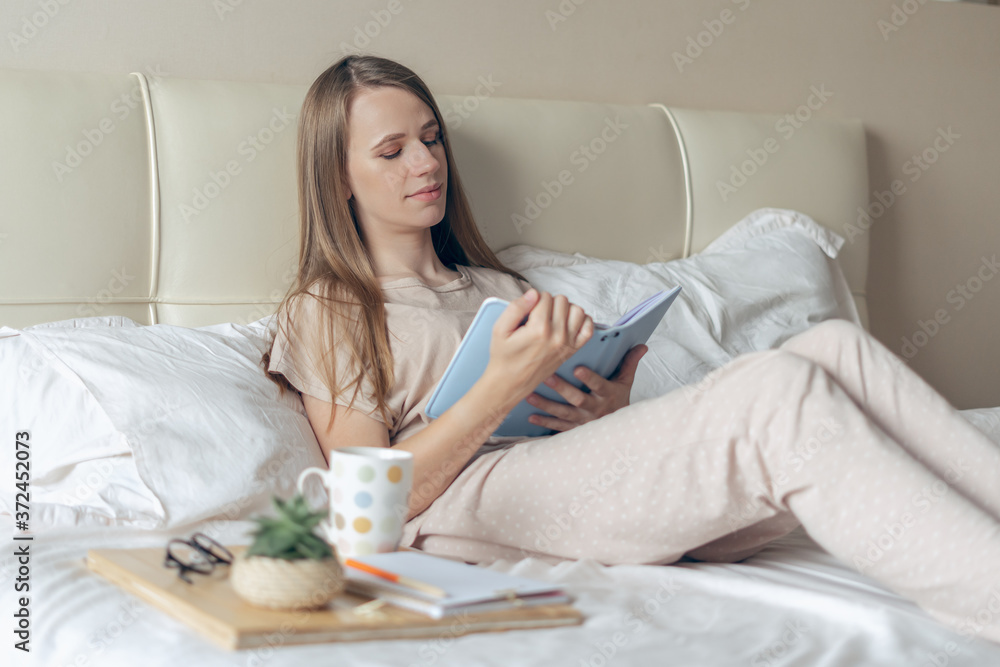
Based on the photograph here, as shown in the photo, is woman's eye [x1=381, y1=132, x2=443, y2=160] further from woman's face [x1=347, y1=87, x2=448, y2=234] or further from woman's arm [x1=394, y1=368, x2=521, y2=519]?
woman's arm [x1=394, y1=368, x2=521, y2=519]

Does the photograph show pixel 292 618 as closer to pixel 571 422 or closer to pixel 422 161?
pixel 571 422

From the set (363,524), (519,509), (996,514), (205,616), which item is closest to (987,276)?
(996,514)

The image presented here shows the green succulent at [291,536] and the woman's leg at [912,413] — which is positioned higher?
the woman's leg at [912,413]

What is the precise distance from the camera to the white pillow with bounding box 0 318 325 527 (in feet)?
3.52

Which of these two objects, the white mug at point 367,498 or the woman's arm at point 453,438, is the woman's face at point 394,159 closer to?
the woman's arm at point 453,438

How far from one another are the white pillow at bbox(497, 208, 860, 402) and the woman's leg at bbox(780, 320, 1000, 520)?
0.51m

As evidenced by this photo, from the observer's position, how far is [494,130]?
1.70m

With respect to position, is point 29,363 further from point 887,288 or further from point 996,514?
point 887,288

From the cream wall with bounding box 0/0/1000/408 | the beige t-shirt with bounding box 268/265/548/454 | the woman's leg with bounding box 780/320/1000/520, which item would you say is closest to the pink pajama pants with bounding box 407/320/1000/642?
the woman's leg with bounding box 780/320/1000/520

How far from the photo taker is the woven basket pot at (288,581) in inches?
27.1

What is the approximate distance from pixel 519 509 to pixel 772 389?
0.33 metres

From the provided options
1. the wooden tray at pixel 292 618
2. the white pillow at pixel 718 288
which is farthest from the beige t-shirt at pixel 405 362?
the wooden tray at pixel 292 618

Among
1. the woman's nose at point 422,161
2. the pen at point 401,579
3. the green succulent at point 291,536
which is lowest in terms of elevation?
the pen at point 401,579

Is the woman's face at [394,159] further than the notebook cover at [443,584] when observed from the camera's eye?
Yes
